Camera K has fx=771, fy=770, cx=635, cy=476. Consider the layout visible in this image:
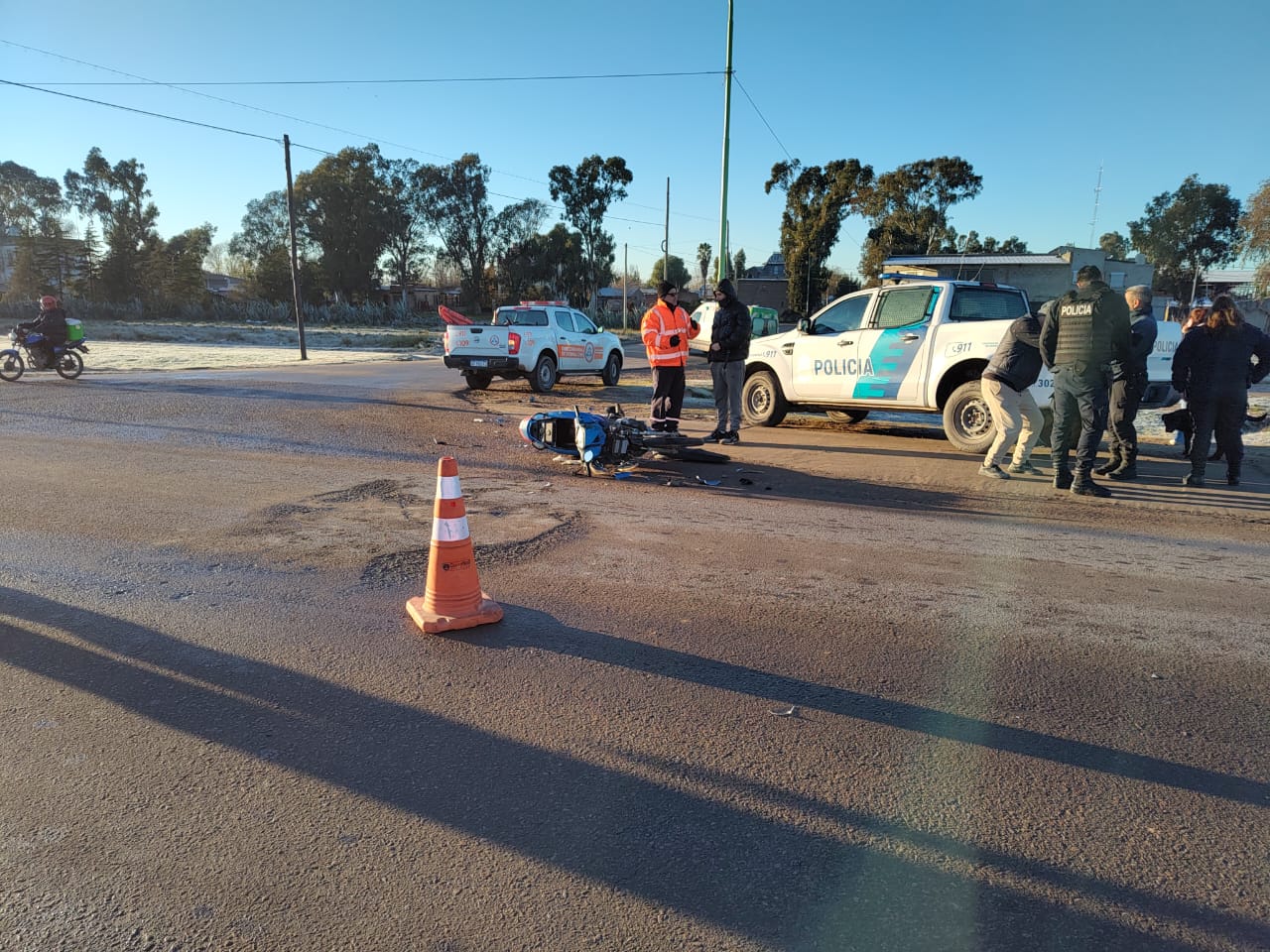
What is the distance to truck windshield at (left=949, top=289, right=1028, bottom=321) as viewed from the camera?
9508 millimetres

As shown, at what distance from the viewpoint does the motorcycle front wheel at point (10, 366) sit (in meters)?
16.0

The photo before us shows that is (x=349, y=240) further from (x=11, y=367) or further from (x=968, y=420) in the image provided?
(x=968, y=420)

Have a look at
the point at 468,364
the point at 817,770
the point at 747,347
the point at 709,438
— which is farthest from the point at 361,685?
the point at 468,364

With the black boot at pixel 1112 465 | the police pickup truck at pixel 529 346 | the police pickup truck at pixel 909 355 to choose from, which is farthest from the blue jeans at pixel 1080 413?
the police pickup truck at pixel 529 346

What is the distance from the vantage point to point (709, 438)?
9633 mm

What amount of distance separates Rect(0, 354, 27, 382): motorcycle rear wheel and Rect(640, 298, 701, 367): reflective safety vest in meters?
14.4

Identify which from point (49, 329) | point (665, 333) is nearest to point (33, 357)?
point (49, 329)

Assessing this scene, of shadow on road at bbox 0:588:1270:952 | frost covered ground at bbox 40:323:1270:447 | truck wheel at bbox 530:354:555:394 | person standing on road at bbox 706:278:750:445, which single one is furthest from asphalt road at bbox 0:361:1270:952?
truck wheel at bbox 530:354:555:394

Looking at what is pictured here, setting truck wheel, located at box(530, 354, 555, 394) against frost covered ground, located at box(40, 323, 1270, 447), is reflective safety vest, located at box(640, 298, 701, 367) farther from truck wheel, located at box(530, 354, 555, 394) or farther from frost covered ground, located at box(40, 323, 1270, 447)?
Answer: truck wheel, located at box(530, 354, 555, 394)

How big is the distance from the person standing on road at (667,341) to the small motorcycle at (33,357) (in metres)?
13.5

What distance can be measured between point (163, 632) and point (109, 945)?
226cm

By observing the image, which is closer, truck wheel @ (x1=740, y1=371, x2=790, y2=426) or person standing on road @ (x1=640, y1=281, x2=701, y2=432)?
person standing on road @ (x1=640, y1=281, x2=701, y2=432)

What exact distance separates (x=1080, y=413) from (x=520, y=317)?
37.8ft

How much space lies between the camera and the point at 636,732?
3096 mm
